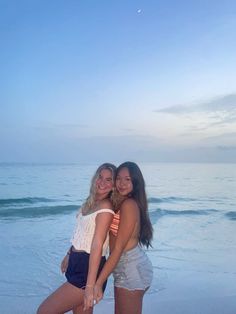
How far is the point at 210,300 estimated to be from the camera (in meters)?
5.89

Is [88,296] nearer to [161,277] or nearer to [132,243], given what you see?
[132,243]

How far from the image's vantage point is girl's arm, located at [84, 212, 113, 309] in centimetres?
281

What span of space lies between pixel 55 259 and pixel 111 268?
662cm

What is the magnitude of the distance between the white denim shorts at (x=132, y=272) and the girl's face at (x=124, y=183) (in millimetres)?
493

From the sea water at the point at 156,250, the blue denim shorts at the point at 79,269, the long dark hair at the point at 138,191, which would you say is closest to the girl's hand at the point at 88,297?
the blue denim shorts at the point at 79,269

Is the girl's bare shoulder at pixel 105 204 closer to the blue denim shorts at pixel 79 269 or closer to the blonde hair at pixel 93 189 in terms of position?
the blonde hair at pixel 93 189

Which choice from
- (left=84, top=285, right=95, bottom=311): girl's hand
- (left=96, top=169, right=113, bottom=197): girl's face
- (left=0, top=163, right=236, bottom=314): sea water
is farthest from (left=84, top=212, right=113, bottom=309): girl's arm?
(left=0, top=163, right=236, bottom=314): sea water

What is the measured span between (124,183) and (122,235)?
1.44ft

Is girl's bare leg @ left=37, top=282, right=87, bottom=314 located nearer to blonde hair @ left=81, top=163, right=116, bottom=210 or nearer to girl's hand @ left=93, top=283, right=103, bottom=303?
girl's hand @ left=93, top=283, right=103, bottom=303

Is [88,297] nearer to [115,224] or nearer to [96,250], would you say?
[96,250]

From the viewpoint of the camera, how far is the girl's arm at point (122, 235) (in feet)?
9.39

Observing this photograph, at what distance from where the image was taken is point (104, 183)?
3.12 metres

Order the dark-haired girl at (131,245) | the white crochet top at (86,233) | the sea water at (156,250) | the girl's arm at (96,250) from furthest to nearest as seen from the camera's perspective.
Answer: the sea water at (156,250) → the dark-haired girl at (131,245) → the white crochet top at (86,233) → the girl's arm at (96,250)

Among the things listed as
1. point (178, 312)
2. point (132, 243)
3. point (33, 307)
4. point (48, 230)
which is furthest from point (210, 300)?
point (48, 230)
